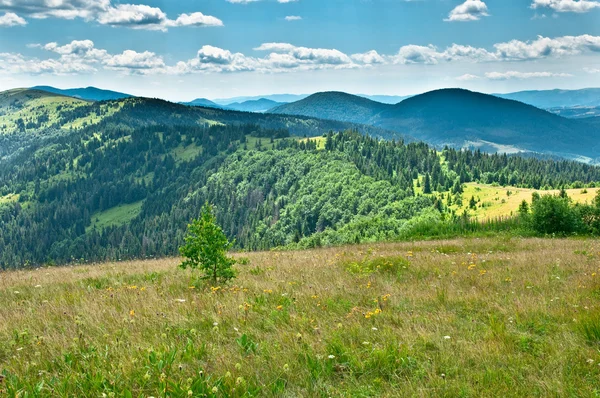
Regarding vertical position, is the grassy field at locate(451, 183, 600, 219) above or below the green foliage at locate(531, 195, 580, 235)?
below

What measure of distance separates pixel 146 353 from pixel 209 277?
591 centimetres

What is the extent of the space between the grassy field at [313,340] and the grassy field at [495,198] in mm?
124458

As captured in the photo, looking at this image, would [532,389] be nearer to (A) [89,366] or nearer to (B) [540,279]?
(A) [89,366]

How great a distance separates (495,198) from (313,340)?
6272 inches

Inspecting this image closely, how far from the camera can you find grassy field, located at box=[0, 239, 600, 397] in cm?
488

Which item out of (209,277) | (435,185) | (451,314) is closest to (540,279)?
(451,314)

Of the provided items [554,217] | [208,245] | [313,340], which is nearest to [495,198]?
[554,217]

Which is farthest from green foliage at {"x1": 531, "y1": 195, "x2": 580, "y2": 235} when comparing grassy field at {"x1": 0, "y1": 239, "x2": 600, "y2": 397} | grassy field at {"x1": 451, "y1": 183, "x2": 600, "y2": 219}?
grassy field at {"x1": 451, "y1": 183, "x2": 600, "y2": 219}

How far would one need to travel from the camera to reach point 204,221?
11.2 meters

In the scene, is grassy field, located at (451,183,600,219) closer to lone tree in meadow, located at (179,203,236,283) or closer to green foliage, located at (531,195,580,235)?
green foliage, located at (531,195,580,235)

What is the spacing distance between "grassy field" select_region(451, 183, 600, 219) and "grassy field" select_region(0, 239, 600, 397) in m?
124

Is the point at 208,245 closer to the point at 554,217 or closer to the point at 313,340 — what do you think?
the point at 313,340

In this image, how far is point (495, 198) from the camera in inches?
5846

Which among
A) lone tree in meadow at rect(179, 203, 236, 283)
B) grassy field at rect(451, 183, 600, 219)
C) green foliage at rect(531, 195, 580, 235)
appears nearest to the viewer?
lone tree in meadow at rect(179, 203, 236, 283)
